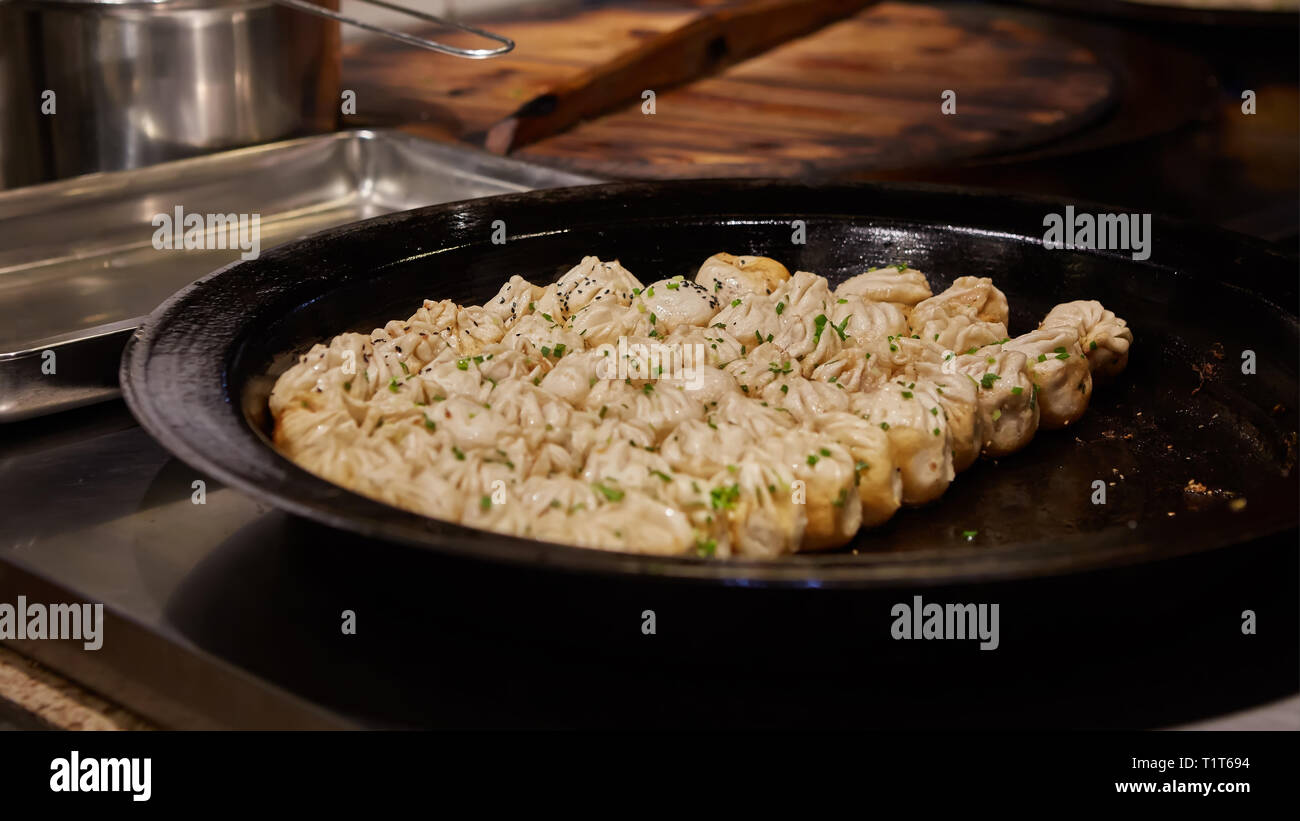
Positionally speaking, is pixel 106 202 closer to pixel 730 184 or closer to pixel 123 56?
pixel 123 56

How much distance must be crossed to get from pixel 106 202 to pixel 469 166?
92 centimetres

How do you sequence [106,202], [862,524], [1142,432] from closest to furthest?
[862,524]
[1142,432]
[106,202]

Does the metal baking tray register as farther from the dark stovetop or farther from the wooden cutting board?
the dark stovetop

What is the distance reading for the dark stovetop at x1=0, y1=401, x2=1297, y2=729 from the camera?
5.23 feet

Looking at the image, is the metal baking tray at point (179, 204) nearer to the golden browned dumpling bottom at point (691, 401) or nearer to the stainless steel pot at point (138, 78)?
the stainless steel pot at point (138, 78)

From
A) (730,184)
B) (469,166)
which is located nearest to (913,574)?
(730,184)

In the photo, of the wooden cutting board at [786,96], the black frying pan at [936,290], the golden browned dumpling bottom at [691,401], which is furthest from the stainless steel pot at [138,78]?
the golden browned dumpling bottom at [691,401]

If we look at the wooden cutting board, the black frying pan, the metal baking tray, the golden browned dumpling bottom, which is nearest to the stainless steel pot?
the metal baking tray

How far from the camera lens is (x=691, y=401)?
2.08 m

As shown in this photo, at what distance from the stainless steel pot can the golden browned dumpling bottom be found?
4.44 feet

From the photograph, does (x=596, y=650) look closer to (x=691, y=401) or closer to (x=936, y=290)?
(x=691, y=401)

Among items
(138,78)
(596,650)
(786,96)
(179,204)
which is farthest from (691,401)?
(786,96)
